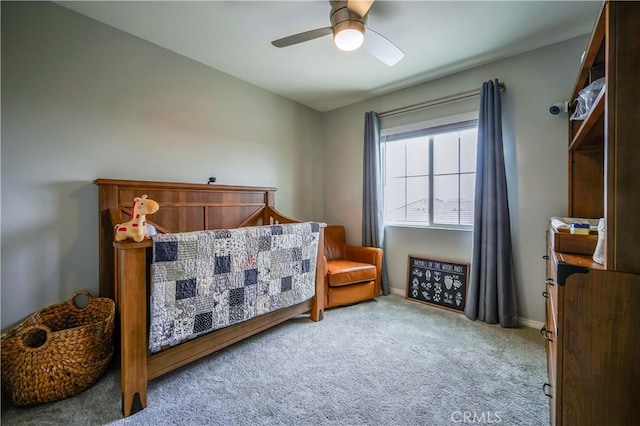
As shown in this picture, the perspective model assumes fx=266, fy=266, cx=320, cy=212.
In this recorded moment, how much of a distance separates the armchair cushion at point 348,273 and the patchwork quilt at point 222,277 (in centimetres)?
50

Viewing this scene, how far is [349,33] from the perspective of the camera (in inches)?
64.2

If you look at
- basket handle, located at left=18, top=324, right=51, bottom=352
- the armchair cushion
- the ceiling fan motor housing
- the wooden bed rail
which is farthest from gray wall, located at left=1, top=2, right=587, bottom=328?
the ceiling fan motor housing

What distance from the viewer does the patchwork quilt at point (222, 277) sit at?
1.47 meters

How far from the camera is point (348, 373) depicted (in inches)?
67.7

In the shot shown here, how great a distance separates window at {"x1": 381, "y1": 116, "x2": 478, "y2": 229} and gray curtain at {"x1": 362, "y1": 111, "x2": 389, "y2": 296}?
0.13 metres

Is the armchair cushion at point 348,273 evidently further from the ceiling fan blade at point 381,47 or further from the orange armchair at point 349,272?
the ceiling fan blade at point 381,47

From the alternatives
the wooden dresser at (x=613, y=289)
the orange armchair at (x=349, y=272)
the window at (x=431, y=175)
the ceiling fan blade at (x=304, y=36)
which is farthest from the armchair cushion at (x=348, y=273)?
the ceiling fan blade at (x=304, y=36)

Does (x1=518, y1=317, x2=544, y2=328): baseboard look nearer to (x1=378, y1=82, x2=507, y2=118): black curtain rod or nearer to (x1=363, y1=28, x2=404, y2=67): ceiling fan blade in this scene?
(x1=378, y1=82, x2=507, y2=118): black curtain rod

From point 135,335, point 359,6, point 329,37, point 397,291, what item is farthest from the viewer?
point 397,291

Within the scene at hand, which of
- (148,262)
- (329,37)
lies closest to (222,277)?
(148,262)

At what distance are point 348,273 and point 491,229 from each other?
1.38m

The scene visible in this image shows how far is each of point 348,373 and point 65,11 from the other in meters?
3.12

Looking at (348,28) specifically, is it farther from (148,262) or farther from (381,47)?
(148,262)

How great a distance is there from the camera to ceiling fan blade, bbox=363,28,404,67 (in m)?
1.74
